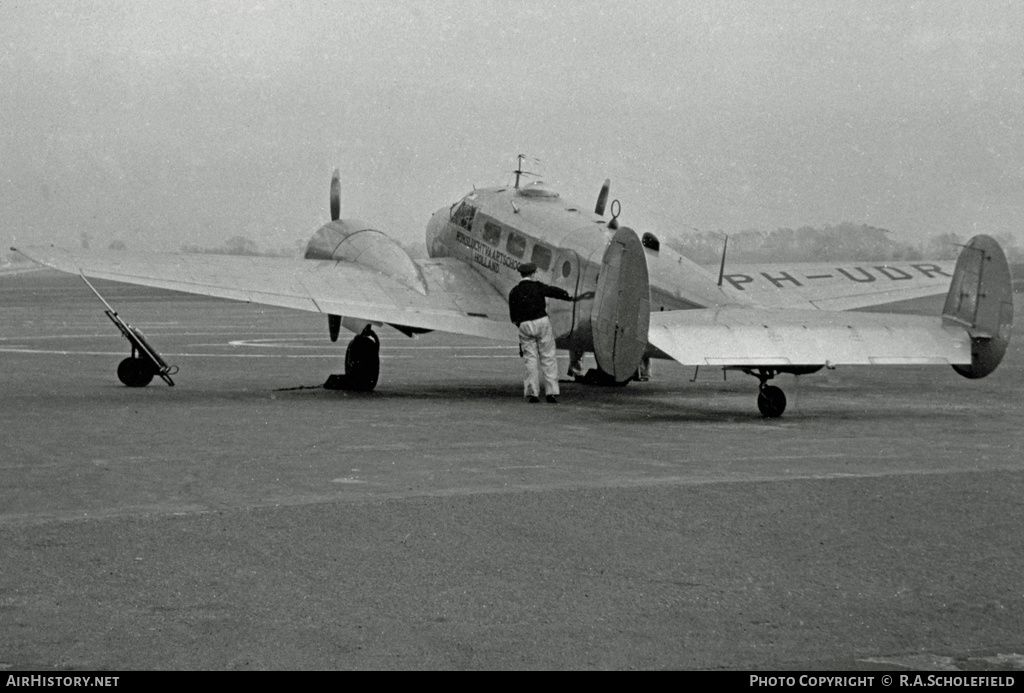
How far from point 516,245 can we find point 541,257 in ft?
2.83

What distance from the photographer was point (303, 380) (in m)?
22.8

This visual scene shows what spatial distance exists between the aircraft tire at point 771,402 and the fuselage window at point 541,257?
4849 millimetres

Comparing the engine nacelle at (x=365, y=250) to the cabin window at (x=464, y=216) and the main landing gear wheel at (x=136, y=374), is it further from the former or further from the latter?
the main landing gear wheel at (x=136, y=374)

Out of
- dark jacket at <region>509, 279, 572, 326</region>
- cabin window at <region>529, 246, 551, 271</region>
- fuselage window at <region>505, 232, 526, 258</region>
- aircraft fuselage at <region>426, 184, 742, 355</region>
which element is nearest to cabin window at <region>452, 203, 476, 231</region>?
aircraft fuselage at <region>426, 184, 742, 355</region>

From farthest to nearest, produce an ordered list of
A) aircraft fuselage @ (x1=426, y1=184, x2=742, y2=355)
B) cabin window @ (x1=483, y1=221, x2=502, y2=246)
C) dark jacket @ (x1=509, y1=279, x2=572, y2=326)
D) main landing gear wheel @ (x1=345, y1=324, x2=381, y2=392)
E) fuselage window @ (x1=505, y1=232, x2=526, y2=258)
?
cabin window @ (x1=483, y1=221, x2=502, y2=246) → fuselage window @ (x1=505, y1=232, x2=526, y2=258) → main landing gear wheel @ (x1=345, y1=324, x2=381, y2=392) → dark jacket @ (x1=509, y1=279, x2=572, y2=326) → aircraft fuselage @ (x1=426, y1=184, x2=742, y2=355)

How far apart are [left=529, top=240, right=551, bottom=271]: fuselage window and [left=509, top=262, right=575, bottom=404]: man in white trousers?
4.48ft

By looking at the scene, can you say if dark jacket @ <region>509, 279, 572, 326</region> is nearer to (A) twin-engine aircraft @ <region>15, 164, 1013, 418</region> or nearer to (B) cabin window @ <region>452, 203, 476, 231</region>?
(A) twin-engine aircraft @ <region>15, 164, 1013, 418</region>

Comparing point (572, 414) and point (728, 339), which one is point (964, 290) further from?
point (572, 414)

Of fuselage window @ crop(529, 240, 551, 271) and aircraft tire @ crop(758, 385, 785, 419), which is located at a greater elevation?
fuselage window @ crop(529, 240, 551, 271)

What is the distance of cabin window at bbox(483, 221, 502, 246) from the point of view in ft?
74.6

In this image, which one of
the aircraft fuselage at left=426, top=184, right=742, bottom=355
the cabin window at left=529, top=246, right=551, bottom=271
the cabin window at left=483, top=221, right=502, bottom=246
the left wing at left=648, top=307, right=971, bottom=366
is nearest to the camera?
the left wing at left=648, top=307, right=971, bottom=366

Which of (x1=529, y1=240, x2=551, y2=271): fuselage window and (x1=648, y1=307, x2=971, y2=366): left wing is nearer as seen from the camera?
(x1=648, y1=307, x2=971, y2=366): left wing

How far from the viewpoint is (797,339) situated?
1714 centimetres
